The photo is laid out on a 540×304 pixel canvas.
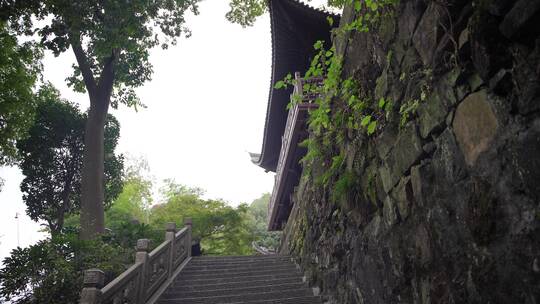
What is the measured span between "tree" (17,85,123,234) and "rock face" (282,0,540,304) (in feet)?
38.3

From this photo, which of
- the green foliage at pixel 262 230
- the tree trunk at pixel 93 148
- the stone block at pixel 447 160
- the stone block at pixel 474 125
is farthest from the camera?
the green foliage at pixel 262 230

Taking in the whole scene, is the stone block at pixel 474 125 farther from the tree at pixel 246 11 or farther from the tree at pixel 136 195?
the tree at pixel 136 195

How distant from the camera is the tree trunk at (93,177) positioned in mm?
9961

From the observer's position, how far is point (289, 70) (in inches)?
406

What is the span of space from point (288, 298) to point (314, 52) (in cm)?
674

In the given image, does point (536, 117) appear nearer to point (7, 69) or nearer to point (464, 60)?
point (464, 60)

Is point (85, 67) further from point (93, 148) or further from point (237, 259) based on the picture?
point (237, 259)

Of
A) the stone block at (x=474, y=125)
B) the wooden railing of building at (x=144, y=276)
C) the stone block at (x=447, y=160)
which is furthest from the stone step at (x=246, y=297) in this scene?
the stone block at (x=474, y=125)

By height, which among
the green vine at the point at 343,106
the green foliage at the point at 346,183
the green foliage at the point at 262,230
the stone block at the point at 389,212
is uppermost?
the green vine at the point at 343,106

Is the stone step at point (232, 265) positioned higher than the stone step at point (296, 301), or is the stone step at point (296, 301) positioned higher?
the stone step at point (232, 265)

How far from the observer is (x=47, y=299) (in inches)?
222

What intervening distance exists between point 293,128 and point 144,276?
469 centimetres

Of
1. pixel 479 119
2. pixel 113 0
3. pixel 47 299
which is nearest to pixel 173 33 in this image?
pixel 113 0

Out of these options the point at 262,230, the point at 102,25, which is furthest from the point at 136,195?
the point at 102,25
